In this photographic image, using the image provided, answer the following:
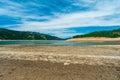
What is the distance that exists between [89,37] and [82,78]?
488ft

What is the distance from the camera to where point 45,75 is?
13.8 meters

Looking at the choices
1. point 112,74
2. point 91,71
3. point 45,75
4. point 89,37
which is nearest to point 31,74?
point 45,75

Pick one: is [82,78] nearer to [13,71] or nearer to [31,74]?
[31,74]

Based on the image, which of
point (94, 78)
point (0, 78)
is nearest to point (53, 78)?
point (94, 78)

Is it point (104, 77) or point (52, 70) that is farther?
point (52, 70)

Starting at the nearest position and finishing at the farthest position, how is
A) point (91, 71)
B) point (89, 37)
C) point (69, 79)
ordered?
point (69, 79), point (91, 71), point (89, 37)

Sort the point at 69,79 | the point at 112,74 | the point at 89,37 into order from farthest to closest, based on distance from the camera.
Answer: the point at 89,37 → the point at 112,74 → the point at 69,79

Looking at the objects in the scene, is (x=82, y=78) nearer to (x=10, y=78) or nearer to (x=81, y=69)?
(x=81, y=69)

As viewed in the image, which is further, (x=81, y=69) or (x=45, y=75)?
(x=81, y=69)

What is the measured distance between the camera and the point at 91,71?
47.9 ft

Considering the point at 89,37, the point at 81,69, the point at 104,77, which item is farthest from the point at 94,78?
the point at 89,37

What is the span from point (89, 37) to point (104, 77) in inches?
5840

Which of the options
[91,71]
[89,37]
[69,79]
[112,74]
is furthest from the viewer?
[89,37]

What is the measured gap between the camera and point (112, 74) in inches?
536
